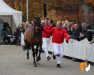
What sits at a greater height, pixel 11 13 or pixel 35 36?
pixel 35 36

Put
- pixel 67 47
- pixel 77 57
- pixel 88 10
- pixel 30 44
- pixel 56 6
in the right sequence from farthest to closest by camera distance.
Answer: pixel 56 6 → pixel 88 10 → pixel 67 47 → pixel 77 57 → pixel 30 44

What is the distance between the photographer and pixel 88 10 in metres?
35.3

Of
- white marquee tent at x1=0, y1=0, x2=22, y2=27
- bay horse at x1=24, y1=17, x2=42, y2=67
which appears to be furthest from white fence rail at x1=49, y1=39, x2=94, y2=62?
white marquee tent at x1=0, y1=0, x2=22, y2=27

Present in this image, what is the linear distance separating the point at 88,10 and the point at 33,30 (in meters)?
17.7

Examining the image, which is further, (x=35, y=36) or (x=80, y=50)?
(x=80, y=50)

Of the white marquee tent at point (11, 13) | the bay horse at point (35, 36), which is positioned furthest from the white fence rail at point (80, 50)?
the white marquee tent at point (11, 13)

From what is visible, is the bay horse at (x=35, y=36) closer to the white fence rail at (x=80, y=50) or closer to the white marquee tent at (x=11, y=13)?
the white fence rail at (x=80, y=50)

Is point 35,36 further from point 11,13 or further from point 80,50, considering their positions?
point 11,13

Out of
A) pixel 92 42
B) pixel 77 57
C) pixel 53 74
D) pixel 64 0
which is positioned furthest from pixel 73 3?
pixel 53 74

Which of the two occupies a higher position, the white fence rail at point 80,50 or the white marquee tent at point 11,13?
the white marquee tent at point 11,13

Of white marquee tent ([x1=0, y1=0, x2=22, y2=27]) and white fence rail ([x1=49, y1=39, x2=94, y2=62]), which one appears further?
white marquee tent ([x1=0, y1=0, x2=22, y2=27])

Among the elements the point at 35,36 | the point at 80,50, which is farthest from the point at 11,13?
the point at 35,36

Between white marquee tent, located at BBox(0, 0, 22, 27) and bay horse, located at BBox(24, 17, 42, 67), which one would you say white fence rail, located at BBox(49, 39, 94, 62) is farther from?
white marquee tent, located at BBox(0, 0, 22, 27)

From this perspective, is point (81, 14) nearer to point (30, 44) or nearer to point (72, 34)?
point (72, 34)
